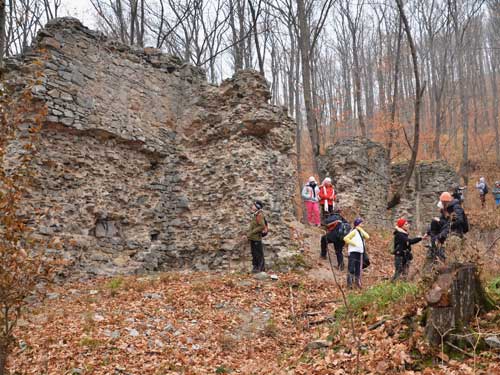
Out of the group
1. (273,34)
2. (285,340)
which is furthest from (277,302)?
(273,34)

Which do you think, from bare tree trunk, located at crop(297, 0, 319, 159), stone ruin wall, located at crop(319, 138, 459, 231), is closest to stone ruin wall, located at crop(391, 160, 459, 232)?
stone ruin wall, located at crop(319, 138, 459, 231)

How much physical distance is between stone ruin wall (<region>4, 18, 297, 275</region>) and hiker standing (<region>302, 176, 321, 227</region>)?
0.73 metres

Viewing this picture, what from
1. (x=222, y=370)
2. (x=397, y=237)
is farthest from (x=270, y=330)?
(x=397, y=237)

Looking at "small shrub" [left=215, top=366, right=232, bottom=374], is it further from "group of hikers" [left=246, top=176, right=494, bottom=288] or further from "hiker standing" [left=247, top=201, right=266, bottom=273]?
"hiker standing" [left=247, top=201, right=266, bottom=273]

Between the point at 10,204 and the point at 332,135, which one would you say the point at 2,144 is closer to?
the point at 10,204

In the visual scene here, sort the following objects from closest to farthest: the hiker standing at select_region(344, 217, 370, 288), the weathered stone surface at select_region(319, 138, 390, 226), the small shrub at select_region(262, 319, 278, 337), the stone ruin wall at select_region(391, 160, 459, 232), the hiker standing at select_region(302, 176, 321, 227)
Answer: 1. the small shrub at select_region(262, 319, 278, 337)
2. the hiker standing at select_region(344, 217, 370, 288)
3. the hiker standing at select_region(302, 176, 321, 227)
4. the weathered stone surface at select_region(319, 138, 390, 226)
5. the stone ruin wall at select_region(391, 160, 459, 232)

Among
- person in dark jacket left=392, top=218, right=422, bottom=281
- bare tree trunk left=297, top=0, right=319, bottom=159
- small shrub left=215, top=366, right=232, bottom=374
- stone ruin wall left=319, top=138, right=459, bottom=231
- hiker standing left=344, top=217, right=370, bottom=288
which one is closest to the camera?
small shrub left=215, top=366, right=232, bottom=374

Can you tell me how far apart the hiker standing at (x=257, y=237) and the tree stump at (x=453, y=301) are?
14.3ft

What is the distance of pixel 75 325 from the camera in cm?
549

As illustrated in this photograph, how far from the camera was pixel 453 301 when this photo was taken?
12.3 feet

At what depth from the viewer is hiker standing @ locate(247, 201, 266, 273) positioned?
25.9 ft

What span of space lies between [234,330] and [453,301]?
129 inches

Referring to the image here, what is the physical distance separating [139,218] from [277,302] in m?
4.35

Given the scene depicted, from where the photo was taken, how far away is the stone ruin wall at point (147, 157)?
317 inches
